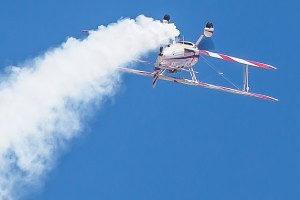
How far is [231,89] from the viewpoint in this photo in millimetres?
98938

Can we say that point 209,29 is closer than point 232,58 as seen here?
Yes

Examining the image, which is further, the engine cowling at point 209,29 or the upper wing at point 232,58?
the upper wing at point 232,58

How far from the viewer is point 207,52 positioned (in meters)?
101

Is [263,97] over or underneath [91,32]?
underneath

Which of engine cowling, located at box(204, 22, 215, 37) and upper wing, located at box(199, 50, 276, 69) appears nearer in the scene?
engine cowling, located at box(204, 22, 215, 37)

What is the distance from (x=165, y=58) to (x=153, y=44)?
1.99m

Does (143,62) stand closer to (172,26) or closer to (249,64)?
(172,26)

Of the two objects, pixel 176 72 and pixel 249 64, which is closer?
pixel 176 72

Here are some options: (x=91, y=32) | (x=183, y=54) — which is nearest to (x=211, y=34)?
(x=183, y=54)

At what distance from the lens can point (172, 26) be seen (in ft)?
313

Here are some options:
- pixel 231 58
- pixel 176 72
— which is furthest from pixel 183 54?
pixel 231 58

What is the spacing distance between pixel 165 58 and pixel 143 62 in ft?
8.44

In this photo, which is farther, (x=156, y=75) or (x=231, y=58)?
(x=231, y=58)

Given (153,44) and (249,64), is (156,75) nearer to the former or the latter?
(153,44)
